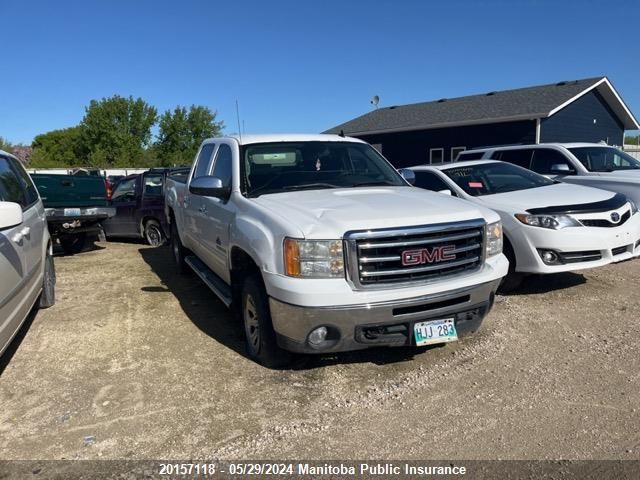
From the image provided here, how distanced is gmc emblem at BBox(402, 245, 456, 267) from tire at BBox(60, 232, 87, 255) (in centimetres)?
847

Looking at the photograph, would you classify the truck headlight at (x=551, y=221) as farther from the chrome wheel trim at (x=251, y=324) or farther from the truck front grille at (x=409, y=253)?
the chrome wheel trim at (x=251, y=324)

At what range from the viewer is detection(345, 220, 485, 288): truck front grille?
3.48 meters

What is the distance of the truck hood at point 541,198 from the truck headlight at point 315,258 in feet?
10.5

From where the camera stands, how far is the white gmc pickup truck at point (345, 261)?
3473mm

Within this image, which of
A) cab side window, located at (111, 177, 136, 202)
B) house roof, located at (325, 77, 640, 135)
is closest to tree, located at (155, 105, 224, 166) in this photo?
house roof, located at (325, 77, 640, 135)

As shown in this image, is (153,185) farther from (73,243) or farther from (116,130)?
(116,130)

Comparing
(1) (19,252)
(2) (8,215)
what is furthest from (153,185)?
(2) (8,215)

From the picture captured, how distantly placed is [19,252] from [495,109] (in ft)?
68.9

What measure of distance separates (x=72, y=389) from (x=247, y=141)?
106 inches

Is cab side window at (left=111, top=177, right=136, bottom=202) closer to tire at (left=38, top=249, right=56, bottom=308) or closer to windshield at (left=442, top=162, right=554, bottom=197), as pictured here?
tire at (left=38, top=249, right=56, bottom=308)

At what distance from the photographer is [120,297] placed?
6.53 m

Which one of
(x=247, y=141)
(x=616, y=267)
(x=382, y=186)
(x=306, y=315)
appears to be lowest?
(x=616, y=267)

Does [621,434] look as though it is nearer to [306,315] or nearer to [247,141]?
[306,315]

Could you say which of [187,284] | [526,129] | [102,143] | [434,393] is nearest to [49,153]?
[102,143]
